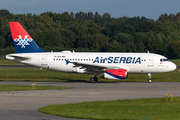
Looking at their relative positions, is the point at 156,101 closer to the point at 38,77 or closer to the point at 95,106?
the point at 95,106

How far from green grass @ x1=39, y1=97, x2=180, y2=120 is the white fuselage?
56.8 feet

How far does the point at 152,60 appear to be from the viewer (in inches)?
1594

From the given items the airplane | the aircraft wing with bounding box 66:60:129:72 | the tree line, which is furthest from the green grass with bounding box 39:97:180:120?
the tree line

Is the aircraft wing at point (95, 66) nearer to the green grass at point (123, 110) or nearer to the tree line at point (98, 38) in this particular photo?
the green grass at point (123, 110)

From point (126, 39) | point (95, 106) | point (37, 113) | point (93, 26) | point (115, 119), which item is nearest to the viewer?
point (115, 119)

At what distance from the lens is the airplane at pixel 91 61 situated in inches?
1587

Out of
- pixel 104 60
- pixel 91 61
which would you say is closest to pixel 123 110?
pixel 104 60

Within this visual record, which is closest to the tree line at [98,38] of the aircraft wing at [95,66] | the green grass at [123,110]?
the aircraft wing at [95,66]

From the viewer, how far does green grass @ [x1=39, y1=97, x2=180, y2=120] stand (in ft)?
56.4

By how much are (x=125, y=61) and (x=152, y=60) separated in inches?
145

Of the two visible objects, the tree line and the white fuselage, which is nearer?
the white fuselage

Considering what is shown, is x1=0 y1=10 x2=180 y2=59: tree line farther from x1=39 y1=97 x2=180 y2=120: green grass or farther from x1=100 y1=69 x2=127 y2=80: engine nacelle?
x1=39 y1=97 x2=180 y2=120: green grass

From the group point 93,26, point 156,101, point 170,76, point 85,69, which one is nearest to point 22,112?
point 156,101

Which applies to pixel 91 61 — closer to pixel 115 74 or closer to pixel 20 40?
pixel 115 74
